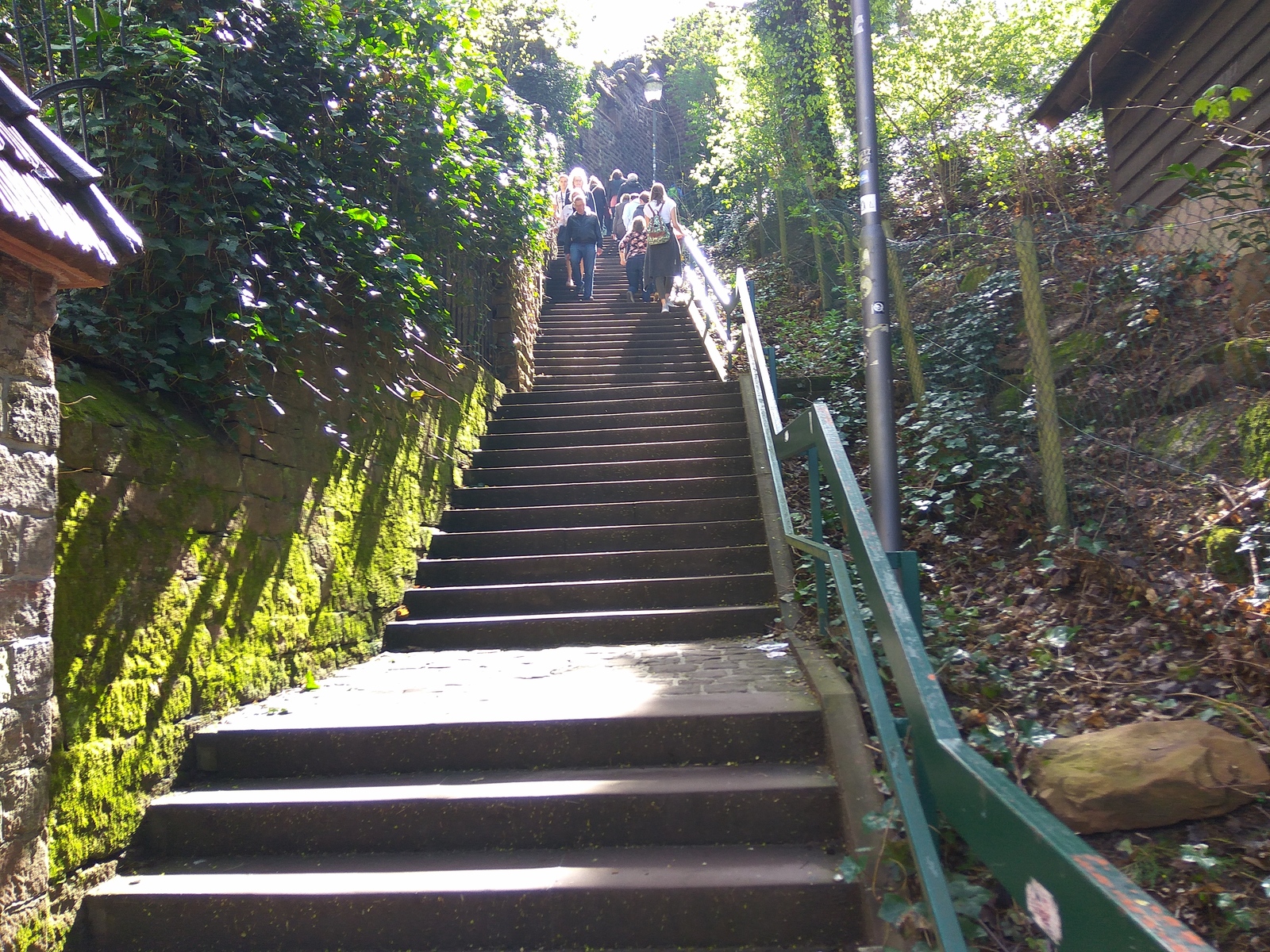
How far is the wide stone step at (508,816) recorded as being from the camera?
2.65 metres

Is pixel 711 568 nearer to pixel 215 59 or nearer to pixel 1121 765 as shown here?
pixel 1121 765

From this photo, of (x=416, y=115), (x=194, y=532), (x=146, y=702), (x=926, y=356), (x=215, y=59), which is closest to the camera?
(x=146, y=702)

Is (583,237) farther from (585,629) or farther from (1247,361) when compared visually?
(1247,361)

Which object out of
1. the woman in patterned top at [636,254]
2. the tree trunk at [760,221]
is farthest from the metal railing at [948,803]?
the tree trunk at [760,221]

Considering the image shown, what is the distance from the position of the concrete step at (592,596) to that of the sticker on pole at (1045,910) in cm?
325

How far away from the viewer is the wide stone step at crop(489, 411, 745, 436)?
6590 millimetres

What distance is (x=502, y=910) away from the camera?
93.0 inches

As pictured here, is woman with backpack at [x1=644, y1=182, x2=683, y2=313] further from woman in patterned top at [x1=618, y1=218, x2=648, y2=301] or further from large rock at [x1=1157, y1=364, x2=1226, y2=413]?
large rock at [x1=1157, y1=364, x2=1226, y2=413]

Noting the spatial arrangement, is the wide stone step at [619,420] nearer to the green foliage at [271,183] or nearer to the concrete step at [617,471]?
the concrete step at [617,471]

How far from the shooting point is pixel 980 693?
123 inches

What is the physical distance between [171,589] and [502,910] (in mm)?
1538

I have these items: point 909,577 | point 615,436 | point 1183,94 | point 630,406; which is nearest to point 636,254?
point 630,406

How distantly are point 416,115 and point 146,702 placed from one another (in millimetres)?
3373

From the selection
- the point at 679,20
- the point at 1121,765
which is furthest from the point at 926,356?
the point at 679,20
